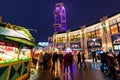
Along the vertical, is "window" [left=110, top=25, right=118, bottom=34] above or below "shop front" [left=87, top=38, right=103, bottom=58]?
above

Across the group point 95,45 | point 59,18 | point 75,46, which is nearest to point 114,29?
point 95,45

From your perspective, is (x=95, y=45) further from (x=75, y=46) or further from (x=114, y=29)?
(x=75, y=46)

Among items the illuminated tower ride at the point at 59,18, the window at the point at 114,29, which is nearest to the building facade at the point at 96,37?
the window at the point at 114,29

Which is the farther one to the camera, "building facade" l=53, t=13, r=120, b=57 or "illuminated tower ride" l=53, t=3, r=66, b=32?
"illuminated tower ride" l=53, t=3, r=66, b=32

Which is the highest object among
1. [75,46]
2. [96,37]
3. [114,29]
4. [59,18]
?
[59,18]

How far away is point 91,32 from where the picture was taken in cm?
3972

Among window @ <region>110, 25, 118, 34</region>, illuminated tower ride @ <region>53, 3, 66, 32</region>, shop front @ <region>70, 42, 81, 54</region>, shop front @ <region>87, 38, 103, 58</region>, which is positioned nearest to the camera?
window @ <region>110, 25, 118, 34</region>

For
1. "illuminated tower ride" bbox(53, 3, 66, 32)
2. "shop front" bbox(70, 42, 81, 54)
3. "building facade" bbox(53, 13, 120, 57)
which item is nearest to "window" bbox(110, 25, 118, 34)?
"building facade" bbox(53, 13, 120, 57)

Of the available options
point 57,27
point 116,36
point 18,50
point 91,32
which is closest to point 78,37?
point 91,32

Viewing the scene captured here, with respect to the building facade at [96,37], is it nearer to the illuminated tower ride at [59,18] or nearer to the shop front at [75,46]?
the shop front at [75,46]

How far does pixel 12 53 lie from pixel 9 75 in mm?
1270

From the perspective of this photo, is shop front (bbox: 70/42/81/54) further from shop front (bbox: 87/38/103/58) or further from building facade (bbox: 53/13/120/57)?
shop front (bbox: 87/38/103/58)

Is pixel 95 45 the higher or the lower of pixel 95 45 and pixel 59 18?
the lower

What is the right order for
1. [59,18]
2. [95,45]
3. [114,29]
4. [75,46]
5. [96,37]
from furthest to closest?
[59,18]
[75,46]
[96,37]
[95,45]
[114,29]
